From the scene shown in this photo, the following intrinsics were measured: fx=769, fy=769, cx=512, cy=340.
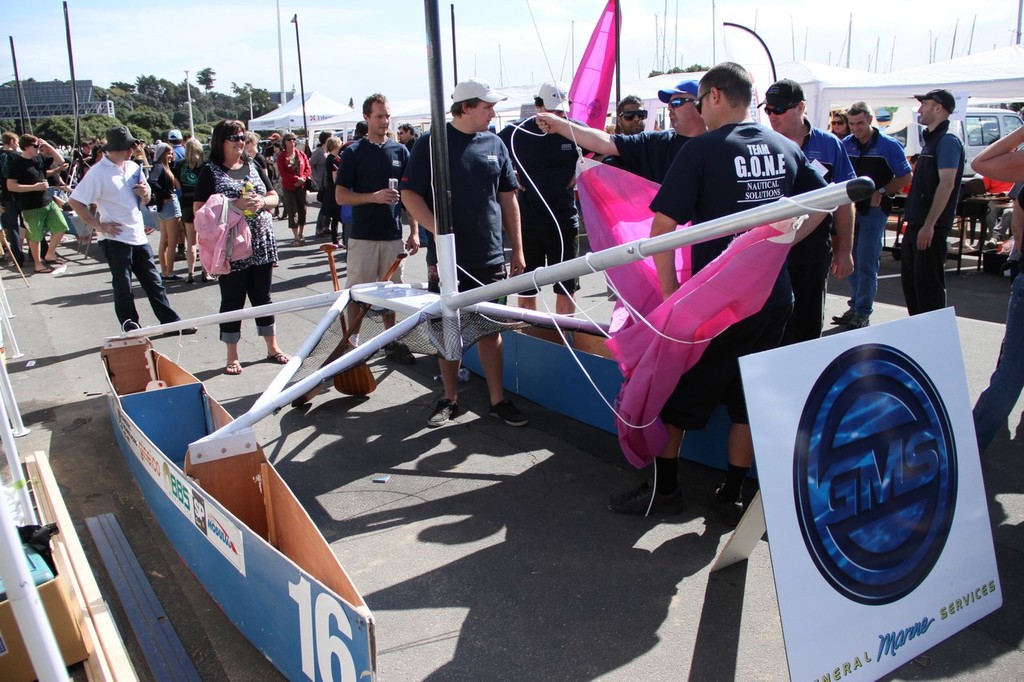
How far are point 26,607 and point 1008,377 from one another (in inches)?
161

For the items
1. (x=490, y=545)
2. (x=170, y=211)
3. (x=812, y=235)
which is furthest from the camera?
(x=170, y=211)

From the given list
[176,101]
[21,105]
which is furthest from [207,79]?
[21,105]

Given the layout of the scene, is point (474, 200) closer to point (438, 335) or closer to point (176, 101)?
point (438, 335)

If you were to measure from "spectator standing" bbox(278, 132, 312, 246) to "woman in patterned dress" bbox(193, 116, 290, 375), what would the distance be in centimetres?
775

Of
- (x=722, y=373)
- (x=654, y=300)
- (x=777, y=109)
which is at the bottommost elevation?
(x=722, y=373)

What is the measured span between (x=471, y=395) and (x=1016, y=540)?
329cm

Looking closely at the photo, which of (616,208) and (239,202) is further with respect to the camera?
(239,202)

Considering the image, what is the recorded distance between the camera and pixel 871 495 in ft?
7.93

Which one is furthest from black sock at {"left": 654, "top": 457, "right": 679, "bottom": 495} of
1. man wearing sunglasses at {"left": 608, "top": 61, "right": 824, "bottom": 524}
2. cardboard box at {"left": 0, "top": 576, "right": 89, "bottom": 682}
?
cardboard box at {"left": 0, "top": 576, "right": 89, "bottom": 682}

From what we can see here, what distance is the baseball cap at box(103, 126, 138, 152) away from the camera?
6130mm

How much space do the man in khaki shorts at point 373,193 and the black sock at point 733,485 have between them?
2.80 m

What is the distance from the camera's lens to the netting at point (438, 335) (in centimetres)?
401

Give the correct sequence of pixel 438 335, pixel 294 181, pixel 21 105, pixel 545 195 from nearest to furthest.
Result: 1. pixel 438 335
2. pixel 545 195
3. pixel 294 181
4. pixel 21 105

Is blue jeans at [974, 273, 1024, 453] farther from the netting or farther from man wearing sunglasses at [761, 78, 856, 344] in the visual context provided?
the netting
